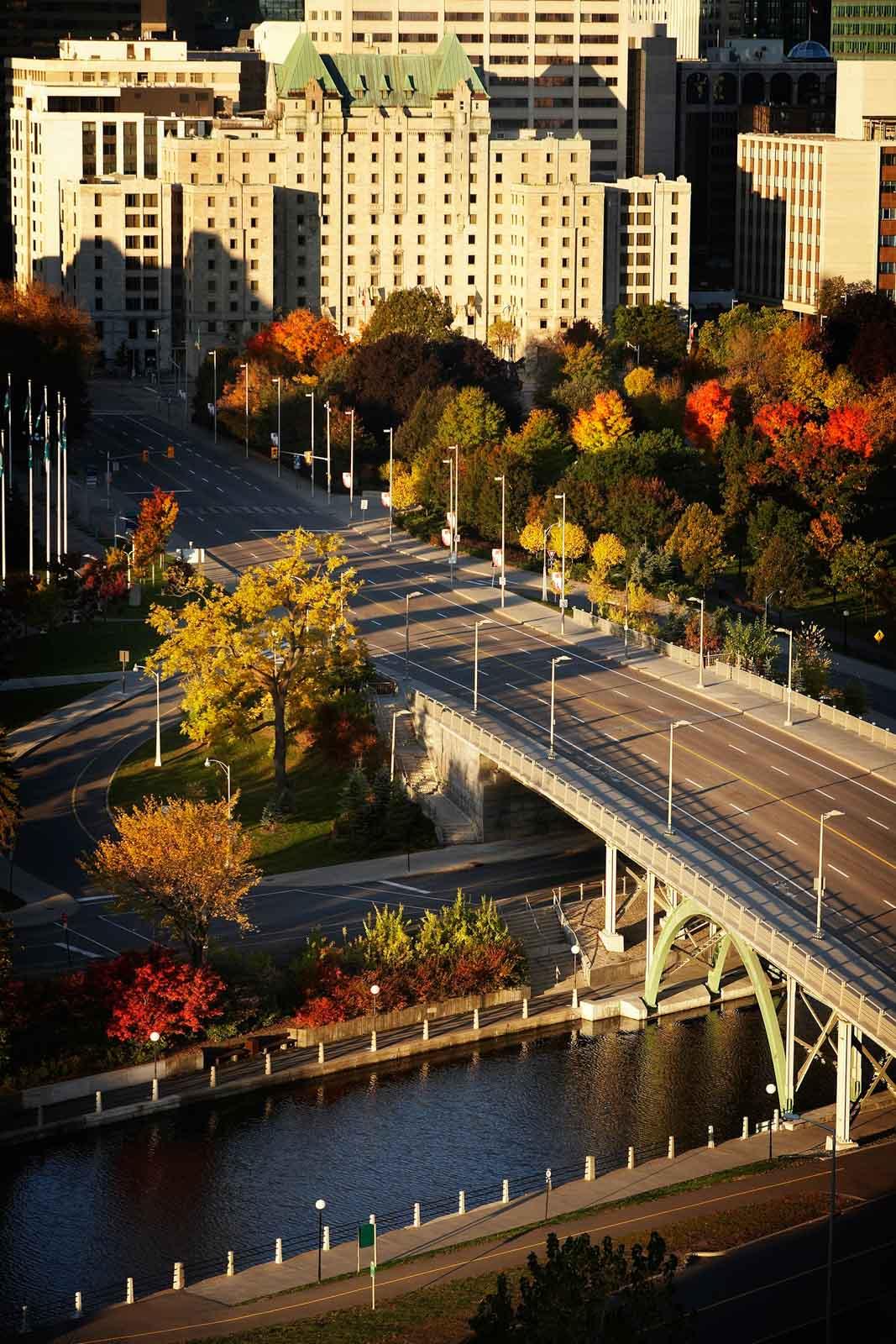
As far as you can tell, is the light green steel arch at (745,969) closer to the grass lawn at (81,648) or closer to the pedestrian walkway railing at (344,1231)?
the pedestrian walkway railing at (344,1231)

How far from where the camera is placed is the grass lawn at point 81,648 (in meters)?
161

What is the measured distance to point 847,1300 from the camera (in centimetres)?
8550

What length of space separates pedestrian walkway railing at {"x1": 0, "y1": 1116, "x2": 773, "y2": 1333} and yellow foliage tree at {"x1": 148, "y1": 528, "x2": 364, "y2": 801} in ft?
134

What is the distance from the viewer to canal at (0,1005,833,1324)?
94.1 meters

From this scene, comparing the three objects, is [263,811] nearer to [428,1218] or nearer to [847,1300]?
[428,1218]

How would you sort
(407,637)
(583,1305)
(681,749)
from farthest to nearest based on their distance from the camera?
(407,637) < (681,749) < (583,1305)

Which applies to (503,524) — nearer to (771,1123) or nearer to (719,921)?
(719,921)

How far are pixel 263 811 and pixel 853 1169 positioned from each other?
47104 mm

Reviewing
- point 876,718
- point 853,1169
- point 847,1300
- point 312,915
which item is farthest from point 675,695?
point 847,1300

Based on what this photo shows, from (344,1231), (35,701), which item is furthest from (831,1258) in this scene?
(35,701)

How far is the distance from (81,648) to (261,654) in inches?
1132

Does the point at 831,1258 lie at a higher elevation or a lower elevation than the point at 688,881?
lower

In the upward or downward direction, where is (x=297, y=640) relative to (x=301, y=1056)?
upward

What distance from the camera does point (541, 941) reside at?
121000mm
